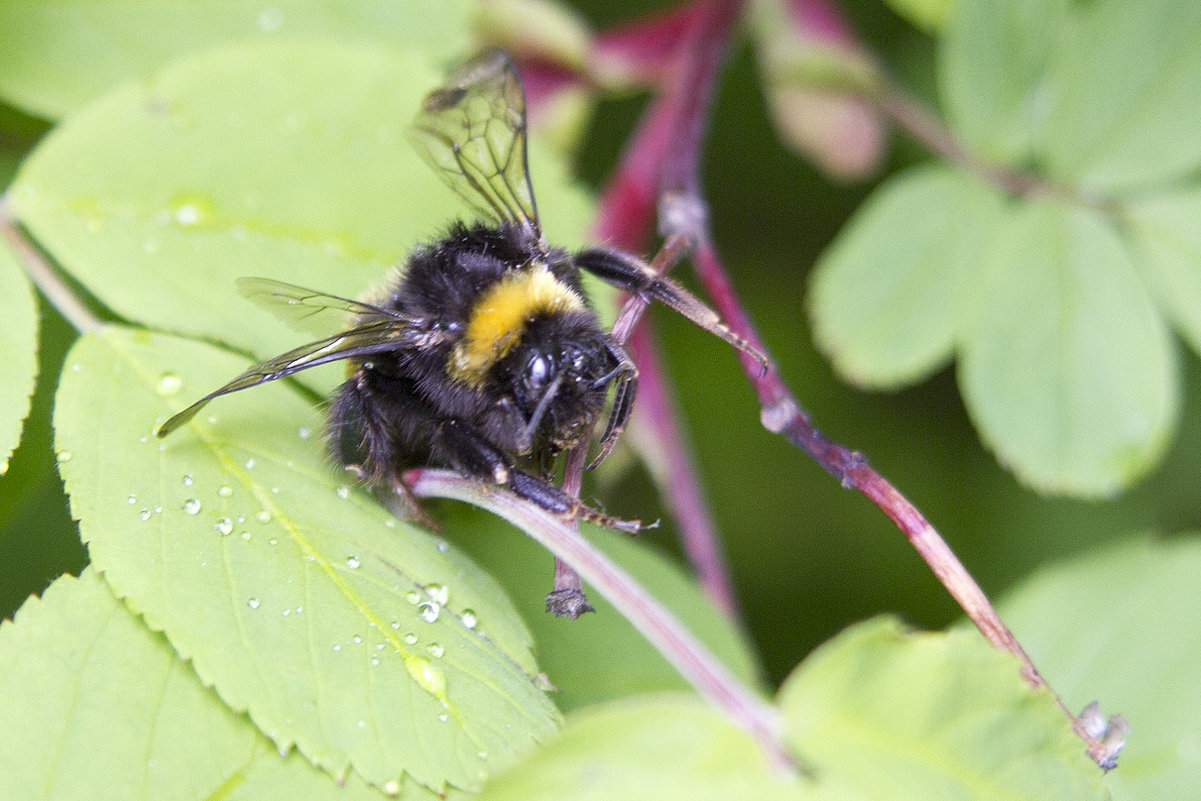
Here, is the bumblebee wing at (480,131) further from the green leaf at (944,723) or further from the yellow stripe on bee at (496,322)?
the green leaf at (944,723)

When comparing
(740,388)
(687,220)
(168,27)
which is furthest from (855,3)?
(168,27)

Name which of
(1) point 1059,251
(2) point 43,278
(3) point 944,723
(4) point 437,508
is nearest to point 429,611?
(4) point 437,508

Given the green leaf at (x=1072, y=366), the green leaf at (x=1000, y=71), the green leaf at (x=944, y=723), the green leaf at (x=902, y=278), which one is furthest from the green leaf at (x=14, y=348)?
the green leaf at (x=1000, y=71)

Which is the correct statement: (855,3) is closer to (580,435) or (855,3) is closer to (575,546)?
(580,435)

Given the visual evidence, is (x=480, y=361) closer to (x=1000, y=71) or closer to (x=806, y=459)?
(x=1000, y=71)

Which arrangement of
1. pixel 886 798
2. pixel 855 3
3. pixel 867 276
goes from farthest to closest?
1. pixel 855 3
2. pixel 867 276
3. pixel 886 798

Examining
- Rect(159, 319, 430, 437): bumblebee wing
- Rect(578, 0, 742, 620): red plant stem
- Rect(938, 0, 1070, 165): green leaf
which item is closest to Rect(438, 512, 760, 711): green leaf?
Rect(578, 0, 742, 620): red plant stem
